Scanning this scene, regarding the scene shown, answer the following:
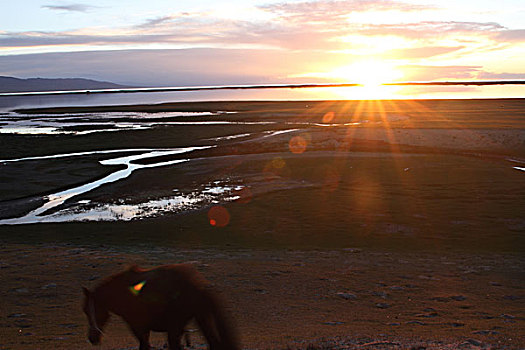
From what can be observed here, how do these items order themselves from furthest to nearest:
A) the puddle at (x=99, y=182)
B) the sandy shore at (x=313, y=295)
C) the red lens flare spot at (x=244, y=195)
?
the red lens flare spot at (x=244, y=195), the puddle at (x=99, y=182), the sandy shore at (x=313, y=295)

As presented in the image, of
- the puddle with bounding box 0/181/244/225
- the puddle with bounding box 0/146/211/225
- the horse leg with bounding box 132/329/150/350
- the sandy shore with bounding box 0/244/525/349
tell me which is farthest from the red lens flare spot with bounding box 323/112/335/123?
the horse leg with bounding box 132/329/150/350

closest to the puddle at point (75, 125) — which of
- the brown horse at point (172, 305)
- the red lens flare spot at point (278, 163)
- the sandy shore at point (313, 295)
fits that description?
the red lens flare spot at point (278, 163)

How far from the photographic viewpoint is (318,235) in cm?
1658

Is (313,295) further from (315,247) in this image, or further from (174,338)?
(174,338)

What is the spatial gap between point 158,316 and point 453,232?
13.0 m

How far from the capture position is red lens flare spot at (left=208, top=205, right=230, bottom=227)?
1848cm

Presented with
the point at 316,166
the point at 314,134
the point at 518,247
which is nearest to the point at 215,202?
the point at 316,166

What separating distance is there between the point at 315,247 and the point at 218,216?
5323 mm

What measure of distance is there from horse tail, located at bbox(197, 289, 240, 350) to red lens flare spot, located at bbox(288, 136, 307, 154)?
1178 inches

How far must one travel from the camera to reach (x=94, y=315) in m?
5.94

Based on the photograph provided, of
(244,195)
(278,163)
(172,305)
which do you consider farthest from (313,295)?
(278,163)

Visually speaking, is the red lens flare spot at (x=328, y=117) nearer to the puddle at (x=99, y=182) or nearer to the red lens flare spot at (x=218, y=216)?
→ the puddle at (x=99, y=182)

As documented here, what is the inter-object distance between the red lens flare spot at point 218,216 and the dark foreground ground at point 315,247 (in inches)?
10.6

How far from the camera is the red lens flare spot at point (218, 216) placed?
18484mm
